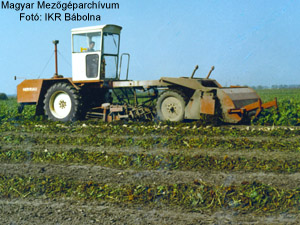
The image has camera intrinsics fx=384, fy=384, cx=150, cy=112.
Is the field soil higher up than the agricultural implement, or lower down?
lower down

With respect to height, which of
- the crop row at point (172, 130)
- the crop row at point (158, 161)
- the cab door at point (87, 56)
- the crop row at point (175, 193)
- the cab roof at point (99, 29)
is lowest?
the crop row at point (175, 193)

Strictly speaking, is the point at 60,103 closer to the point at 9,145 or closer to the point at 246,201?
the point at 9,145

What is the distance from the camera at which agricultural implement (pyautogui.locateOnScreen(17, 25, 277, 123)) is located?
34.7ft

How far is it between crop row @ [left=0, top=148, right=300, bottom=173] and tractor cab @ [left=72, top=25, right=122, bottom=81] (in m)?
5.11

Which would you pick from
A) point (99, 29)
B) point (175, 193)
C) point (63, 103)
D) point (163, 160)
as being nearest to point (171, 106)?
point (99, 29)

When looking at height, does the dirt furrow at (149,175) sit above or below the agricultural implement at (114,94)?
below

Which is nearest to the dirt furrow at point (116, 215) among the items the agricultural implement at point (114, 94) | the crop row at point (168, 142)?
the crop row at point (168, 142)

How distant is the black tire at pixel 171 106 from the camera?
439 inches

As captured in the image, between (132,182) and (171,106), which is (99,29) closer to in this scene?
(171,106)

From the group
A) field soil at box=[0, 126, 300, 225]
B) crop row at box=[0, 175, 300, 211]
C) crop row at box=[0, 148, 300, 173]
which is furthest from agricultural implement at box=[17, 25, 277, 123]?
crop row at box=[0, 175, 300, 211]

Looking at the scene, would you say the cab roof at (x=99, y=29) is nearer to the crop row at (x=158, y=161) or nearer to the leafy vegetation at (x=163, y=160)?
the leafy vegetation at (x=163, y=160)

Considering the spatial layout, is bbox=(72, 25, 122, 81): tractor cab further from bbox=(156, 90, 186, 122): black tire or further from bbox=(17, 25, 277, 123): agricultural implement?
bbox=(156, 90, 186, 122): black tire

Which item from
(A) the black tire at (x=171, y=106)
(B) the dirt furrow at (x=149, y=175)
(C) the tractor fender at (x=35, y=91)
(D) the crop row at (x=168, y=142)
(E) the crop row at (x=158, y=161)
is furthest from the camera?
(C) the tractor fender at (x=35, y=91)

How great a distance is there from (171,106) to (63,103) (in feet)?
12.5
